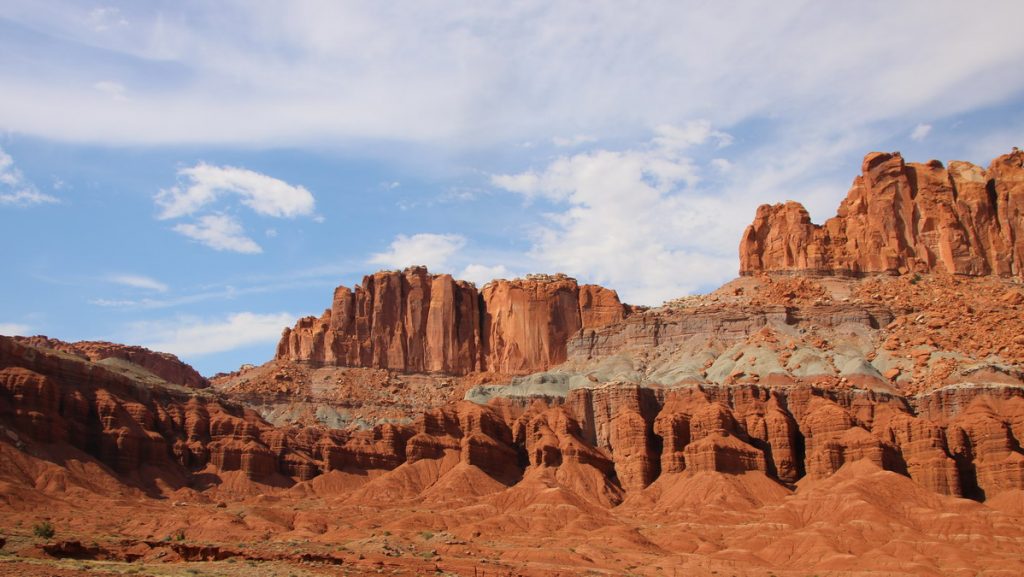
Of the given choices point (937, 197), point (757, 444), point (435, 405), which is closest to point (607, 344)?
point (435, 405)

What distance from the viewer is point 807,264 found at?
188 m

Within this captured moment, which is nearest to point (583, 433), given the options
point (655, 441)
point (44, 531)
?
point (655, 441)

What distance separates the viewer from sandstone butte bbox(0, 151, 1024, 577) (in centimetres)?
10312

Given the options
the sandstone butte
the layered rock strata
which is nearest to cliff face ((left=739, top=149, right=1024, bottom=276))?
the sandstone butte

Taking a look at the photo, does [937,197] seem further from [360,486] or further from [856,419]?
[360,486]

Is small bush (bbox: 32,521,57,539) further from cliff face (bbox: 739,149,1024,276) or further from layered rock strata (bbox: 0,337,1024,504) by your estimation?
cliff face (bbox: 739,149,1024,276)

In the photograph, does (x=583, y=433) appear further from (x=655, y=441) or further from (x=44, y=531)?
(x=44, y=531)

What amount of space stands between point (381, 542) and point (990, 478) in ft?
207

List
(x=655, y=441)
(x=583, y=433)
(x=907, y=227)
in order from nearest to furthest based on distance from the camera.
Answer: (x=655, y=441) < (x=583, y=433) < (x=907, y=227)

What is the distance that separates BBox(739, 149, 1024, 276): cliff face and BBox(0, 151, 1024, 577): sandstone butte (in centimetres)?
34

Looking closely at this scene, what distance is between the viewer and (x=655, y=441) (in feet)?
483

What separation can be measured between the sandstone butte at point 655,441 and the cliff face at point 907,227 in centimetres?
34

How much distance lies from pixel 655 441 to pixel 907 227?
66677 mm

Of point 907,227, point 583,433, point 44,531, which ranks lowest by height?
point 44,531
